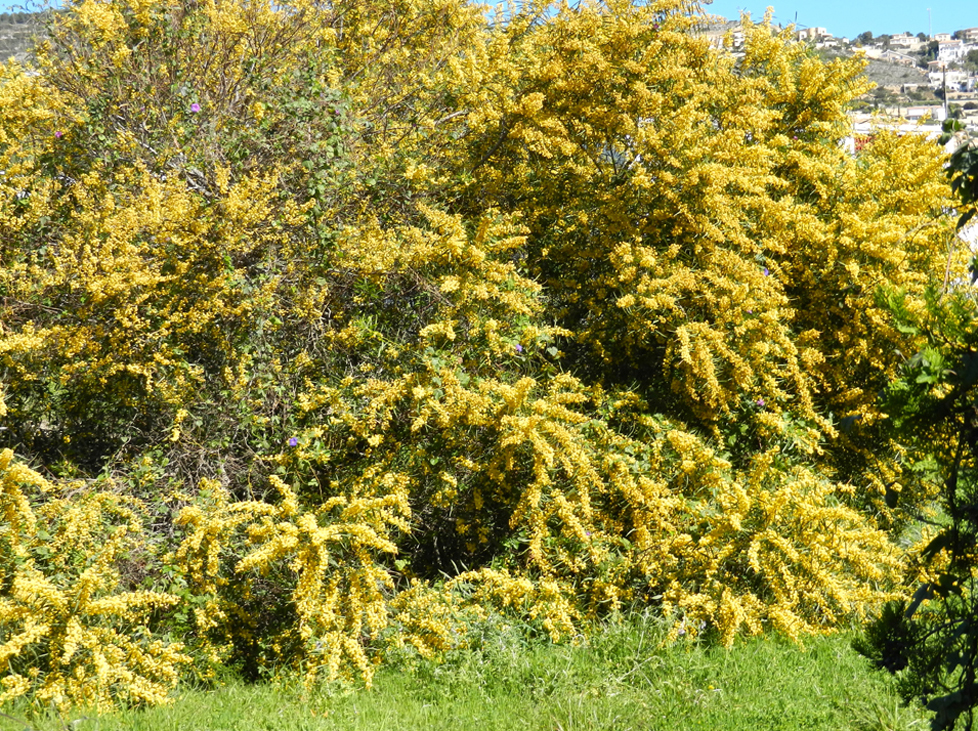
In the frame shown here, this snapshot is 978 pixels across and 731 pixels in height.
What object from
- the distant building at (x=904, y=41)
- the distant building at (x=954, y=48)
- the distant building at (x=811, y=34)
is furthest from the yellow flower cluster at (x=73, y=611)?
the distant building at (x=954, y=48)

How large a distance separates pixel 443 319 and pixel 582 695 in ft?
7.61

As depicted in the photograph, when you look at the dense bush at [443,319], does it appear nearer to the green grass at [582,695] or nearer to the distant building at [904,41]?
the green grass at [582,695]

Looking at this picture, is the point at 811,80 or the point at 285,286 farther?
the point at 811,80

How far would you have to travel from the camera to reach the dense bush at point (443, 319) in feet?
15.7

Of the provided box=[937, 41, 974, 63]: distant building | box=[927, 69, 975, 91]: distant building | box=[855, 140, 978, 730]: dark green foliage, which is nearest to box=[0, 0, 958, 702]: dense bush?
box=[855, 140, 978, 730]: dark green foliage

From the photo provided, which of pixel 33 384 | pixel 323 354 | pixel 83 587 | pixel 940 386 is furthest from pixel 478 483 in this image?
pixel 940 386

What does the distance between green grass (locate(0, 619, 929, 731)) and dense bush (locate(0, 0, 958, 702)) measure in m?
0.18

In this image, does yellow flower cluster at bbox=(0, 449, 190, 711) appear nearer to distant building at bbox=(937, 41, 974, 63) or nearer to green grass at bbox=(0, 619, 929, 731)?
green grass at bbox=(0, 619, 929, 731)

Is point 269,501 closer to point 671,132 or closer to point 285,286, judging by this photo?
point 285,286

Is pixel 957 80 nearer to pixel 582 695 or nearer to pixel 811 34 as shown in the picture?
pixel 811 34

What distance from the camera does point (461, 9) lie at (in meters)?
7.32

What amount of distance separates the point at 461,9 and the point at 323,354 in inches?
131

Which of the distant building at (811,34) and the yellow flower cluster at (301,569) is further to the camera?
the distant building at (811,34)

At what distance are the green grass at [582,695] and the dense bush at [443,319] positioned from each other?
18cm
